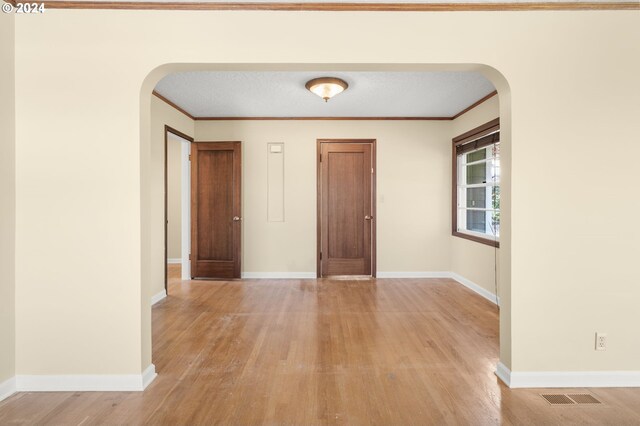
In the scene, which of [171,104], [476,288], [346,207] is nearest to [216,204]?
[171,104]

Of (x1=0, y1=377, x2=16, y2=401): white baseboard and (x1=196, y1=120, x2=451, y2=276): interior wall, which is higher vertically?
(x1=196, y1=120, x2=451, y2=276): interior wall

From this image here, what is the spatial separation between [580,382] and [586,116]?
176 centimetres

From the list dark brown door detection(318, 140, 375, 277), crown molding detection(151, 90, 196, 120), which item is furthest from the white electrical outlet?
crown molding detection(151, 90, 196, 120)

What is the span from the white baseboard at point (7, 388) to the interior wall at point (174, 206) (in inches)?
204

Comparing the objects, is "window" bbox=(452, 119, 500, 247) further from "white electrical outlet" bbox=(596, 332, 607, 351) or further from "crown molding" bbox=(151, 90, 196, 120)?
"crown molding" bbox=(151, 90, 196, 120)

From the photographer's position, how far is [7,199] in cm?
219

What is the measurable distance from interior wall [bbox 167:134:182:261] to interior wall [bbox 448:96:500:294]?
5.48m

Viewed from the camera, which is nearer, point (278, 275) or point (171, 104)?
point (171, 104)

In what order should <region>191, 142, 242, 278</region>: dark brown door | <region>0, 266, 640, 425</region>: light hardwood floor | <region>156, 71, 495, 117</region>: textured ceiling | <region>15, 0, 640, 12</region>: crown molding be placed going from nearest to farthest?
<region>0, 266, 640, 425</region>: light hardwood floor → <region>15, 0, 640, 12</region>: crown molding → <region>156, 71, 495, 117</region>: textured ceiling → <region>191, 142, 242, 278</region>: dark brown door

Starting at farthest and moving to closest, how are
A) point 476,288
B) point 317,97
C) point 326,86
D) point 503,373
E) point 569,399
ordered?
point 476,288, point 317,97, point 326,86, point 503,373, point 569,399

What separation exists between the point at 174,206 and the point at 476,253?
19.6 ft

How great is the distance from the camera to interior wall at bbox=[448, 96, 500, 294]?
4199mm

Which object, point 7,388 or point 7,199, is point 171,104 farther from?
point 7,388

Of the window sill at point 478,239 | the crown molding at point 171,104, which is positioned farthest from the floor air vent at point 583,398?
the crown molding at point 171,104
